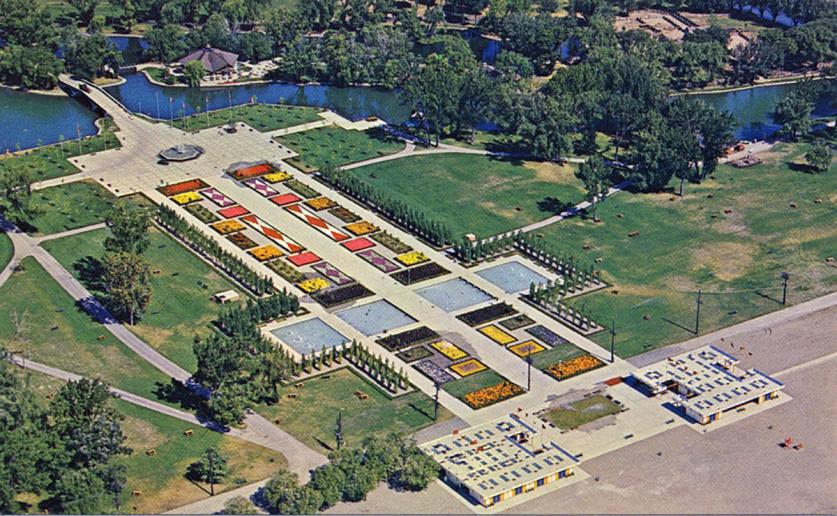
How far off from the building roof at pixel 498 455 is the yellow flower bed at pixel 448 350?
1718 centimetres

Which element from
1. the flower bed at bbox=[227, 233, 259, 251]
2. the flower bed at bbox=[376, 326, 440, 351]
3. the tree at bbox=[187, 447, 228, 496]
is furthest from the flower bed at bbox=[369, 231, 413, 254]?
the tree at bbox=[187, 447, 228, 496]

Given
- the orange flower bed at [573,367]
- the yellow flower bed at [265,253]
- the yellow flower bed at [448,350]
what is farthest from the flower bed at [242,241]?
the orange flower bed at [573,367]

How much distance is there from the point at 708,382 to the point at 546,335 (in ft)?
74.0

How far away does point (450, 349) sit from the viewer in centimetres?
16938

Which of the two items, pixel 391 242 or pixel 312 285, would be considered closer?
pixel 312 285

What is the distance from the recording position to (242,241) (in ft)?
641

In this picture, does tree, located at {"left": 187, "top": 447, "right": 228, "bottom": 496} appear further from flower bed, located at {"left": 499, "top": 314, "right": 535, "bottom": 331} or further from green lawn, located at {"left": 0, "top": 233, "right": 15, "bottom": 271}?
green lawn, located at {"left": 0, "top": 233, "right": 15, "bottom": 271}

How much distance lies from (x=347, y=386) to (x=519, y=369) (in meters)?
21.0

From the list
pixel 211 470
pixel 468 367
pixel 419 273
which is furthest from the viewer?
pixel 419 273

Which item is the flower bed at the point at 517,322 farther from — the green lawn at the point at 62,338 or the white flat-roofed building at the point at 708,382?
the green lawn at the point at 62,338

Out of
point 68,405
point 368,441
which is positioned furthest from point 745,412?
point 68,405

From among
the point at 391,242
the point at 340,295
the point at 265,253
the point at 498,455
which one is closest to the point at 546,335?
the point at 340,295

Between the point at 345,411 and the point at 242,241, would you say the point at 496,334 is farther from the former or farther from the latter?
the point at 242,241

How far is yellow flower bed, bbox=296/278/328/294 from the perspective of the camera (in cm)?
18238
